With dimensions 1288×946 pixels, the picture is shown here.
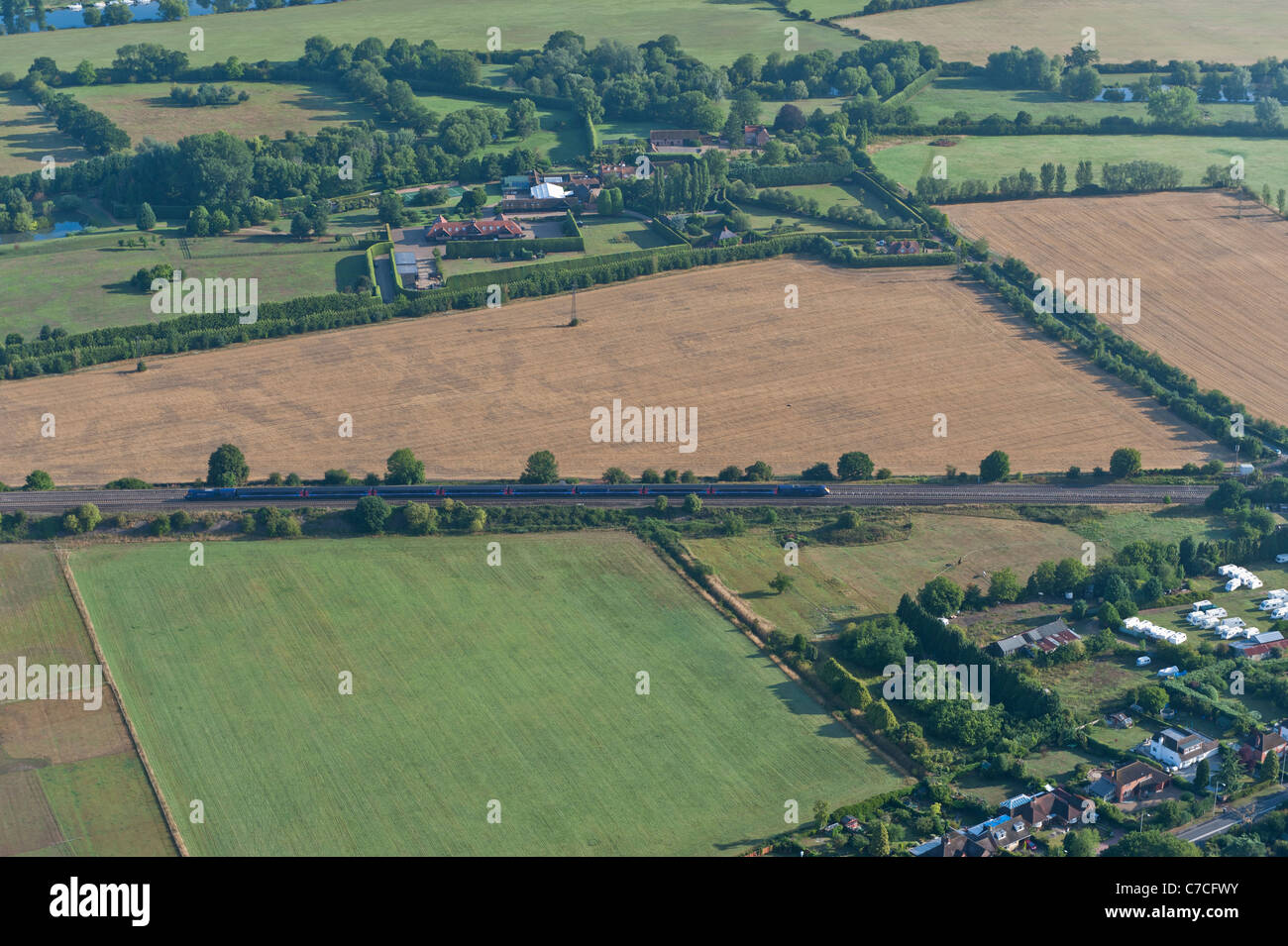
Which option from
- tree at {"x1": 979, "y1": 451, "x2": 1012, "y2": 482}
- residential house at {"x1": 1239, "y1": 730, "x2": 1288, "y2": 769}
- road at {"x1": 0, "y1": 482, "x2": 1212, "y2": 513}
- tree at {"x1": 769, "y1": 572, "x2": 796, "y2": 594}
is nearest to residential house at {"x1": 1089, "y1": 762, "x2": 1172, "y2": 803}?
residential house at {"x1": 1239, "y1": 730, "x2": 1288, "y2": 769}

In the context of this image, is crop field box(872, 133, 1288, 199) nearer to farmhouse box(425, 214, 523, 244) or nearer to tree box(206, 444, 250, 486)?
farmhouse box(425, 214, 523, 244)

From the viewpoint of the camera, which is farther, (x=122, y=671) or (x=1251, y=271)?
(x=1251, y=271)

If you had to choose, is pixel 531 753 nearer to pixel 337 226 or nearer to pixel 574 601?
pixel 574 601

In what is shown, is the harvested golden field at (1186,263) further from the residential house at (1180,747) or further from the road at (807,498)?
the residential house at (1180,747)

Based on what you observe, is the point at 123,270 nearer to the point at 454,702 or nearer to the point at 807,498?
the point at 807,498

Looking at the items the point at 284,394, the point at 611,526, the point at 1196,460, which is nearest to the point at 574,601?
the point at 611,526

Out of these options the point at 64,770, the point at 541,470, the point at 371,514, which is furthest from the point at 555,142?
the point at 64,770
